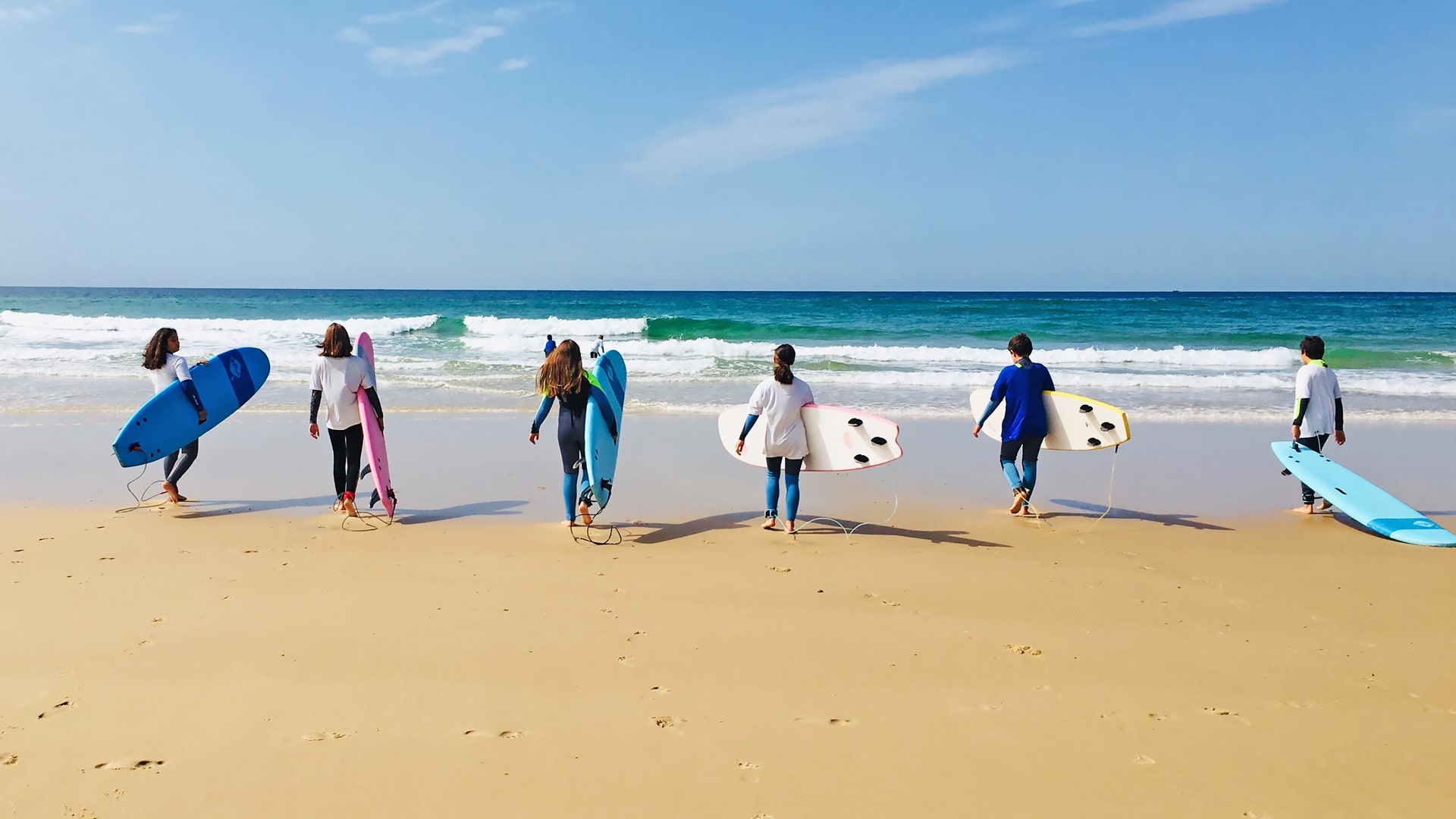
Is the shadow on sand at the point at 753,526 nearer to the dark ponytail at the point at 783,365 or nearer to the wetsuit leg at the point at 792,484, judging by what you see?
the wetsuit leg at the point at 792,484

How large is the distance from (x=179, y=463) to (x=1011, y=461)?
648 centimetres

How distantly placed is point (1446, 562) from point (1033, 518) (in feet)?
7.89

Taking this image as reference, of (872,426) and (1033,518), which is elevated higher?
(872,426)

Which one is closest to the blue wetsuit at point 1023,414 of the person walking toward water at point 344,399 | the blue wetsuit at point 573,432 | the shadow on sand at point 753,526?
the shadow on sand at point 753,526

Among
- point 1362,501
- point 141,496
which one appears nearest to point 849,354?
point 1362,501

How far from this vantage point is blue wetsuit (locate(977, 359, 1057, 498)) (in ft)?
20.6

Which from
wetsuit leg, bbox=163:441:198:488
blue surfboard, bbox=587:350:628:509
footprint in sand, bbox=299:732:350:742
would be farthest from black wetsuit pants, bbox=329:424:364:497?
footprint in sand, bbox=299:732:350:742

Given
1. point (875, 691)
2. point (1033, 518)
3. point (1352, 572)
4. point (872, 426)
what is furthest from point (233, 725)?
point (1352, 572)

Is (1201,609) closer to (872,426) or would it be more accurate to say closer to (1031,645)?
(1031,645)

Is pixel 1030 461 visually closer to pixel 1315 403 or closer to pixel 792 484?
pixel 792 484

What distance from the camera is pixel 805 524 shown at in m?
6.03

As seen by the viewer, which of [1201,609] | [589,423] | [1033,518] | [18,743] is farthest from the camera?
[1033,518]

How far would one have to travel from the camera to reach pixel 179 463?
21.6 ft

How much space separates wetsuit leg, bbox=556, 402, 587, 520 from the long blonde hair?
0.12 m
